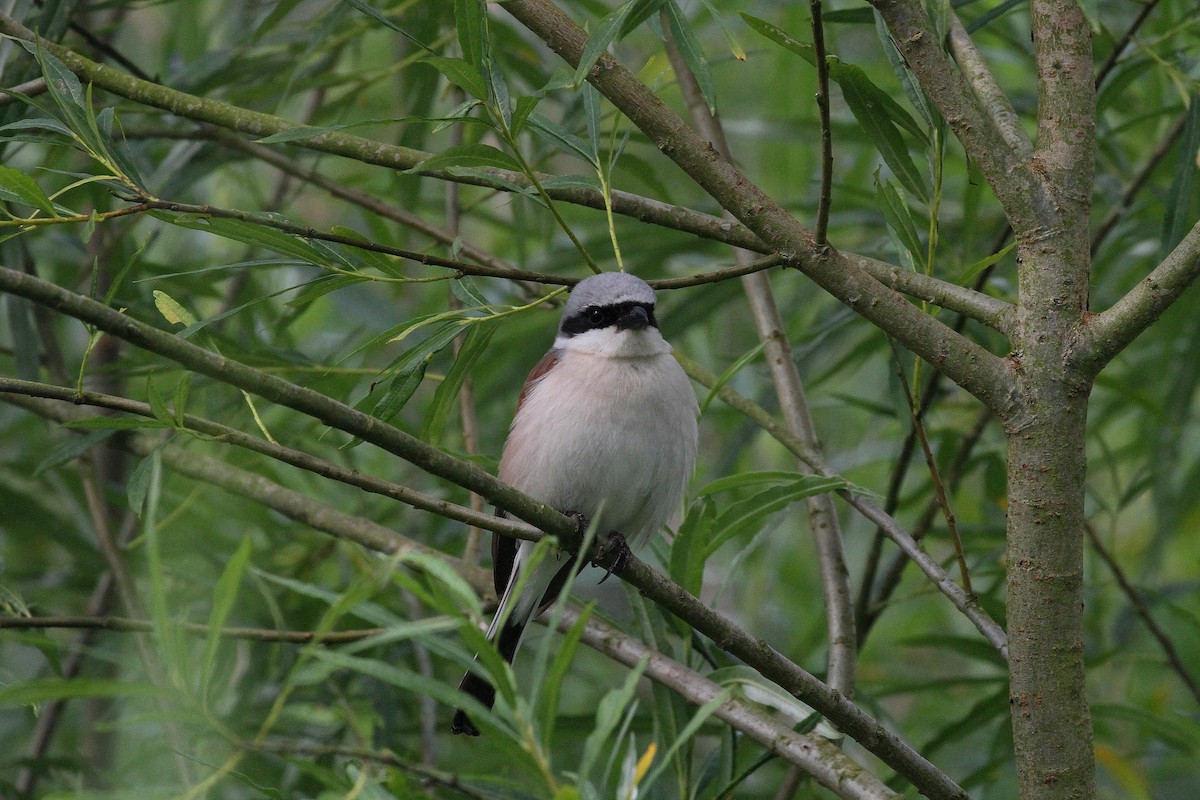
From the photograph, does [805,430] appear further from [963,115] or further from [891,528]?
[963,115]

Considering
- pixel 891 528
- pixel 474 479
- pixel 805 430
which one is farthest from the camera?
pixel 805 430

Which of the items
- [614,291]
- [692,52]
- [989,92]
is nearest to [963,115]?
[989,92]

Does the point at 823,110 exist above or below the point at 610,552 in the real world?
above

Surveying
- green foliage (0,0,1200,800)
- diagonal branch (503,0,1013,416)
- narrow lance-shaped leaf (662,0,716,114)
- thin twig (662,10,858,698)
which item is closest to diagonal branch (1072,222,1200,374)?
diagonal branch (503,0,1013,416)

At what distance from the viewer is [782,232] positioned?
2443mm

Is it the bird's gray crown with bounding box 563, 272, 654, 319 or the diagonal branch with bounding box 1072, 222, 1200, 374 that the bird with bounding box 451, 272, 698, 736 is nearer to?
the bird's gray crown with bounding box 563, 272, 654, 319

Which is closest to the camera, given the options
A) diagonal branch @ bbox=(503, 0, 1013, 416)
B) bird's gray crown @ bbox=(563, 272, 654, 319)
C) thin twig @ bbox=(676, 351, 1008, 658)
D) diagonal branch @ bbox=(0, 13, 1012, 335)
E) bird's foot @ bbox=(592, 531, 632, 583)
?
→ diagonal branch @ bbox=(503, 0, 1013, 416)

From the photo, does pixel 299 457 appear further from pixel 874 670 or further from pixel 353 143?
pixel 874 670

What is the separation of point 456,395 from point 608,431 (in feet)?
2.64

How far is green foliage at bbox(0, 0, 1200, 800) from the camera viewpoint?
2498mm

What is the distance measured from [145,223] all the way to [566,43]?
319cm

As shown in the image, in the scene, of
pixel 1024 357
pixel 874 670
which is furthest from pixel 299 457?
pixel 874 670

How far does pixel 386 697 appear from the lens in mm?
4207

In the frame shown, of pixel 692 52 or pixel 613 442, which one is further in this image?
pixel 613 442
